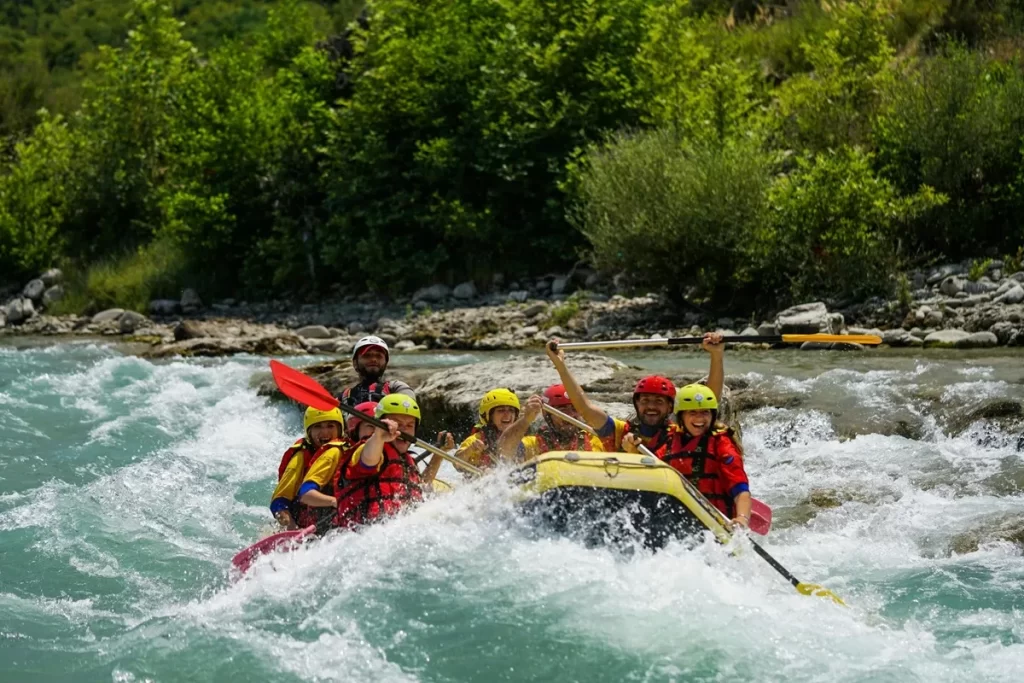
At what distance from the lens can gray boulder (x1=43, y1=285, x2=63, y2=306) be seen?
2422 centimetres

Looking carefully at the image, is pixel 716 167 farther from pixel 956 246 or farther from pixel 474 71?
pixel 474 71

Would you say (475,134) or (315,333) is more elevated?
(475,134)

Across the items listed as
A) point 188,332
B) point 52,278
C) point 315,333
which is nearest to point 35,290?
point 52,278

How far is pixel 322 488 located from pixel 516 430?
1.15 metres

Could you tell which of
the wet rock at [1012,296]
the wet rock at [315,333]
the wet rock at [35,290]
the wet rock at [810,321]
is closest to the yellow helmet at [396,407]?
the wet rock at [810,321]

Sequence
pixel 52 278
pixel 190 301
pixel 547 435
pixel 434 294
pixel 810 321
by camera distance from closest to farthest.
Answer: pixel 547 435 < pixel 810 321 < pixel 434 294 < pixel 190 301 < pixel 52 278

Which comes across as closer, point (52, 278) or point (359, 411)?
point (359, 411)

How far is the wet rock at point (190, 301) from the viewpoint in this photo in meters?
23.1

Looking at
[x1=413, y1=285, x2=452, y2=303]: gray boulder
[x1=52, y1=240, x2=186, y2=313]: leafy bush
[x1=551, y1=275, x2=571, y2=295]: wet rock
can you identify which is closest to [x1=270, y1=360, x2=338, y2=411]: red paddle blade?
[x1=551, y1=275, x2=571, y2=295]: wet rock

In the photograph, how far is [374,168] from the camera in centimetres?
2222

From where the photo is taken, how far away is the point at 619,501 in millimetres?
5859

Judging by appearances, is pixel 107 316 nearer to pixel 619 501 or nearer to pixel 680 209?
pixel 680 209

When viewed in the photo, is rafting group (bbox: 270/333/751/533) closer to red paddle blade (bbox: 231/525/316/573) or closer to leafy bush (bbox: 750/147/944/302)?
red paddle blade (bbox: 231/525/316/573)

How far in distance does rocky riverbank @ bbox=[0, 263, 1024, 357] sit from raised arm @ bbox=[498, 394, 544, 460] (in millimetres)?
7730
